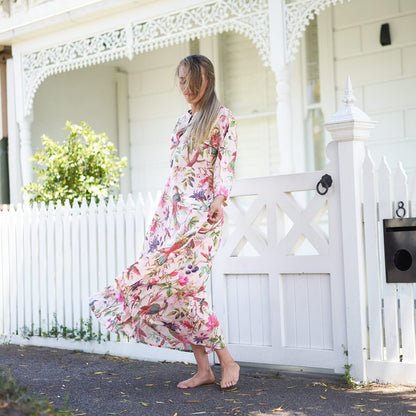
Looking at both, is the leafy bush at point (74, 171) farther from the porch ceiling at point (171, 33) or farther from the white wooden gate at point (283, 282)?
the white wooden gate at point (283, 282)

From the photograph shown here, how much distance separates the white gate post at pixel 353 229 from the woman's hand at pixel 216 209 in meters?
0.84

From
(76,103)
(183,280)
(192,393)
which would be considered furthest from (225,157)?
(76,103)

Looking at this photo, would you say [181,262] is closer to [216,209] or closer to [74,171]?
[216,209]

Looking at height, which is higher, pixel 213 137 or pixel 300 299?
pixel 213 137

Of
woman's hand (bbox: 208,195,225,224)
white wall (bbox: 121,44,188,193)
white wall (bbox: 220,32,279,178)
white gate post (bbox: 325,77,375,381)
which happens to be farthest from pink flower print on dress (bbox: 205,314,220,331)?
white wall (bbox: 121,44,188,193)

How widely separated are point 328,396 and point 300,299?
0.79 m

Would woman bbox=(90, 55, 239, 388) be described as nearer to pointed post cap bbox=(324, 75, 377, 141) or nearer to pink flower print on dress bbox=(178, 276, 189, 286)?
pink flower print on dress bbox=(178, 276, 189, 286)

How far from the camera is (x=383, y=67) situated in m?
8.42

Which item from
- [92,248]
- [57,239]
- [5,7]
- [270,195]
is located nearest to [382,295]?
[270,195]

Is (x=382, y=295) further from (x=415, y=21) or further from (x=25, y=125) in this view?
(x=25, y=125)

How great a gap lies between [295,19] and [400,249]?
3.97 meters

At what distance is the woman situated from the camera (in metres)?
4.20

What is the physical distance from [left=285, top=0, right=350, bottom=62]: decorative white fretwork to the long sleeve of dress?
3556 millimetres

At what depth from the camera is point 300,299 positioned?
4.72 meters
